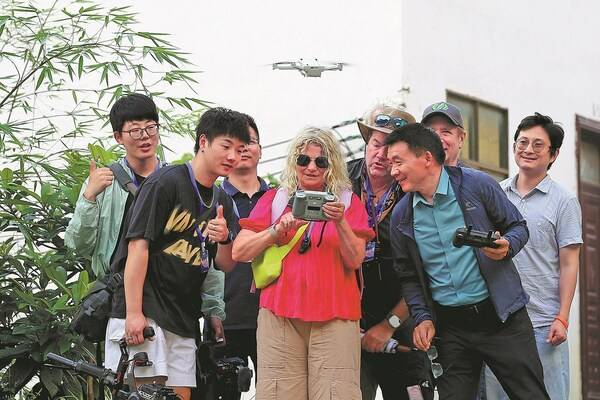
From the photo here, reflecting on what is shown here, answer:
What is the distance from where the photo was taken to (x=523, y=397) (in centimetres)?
512

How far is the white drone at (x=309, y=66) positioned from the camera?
10203 millimetres

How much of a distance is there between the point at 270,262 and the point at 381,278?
74 centimetres

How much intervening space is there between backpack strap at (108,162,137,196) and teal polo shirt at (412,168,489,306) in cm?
131

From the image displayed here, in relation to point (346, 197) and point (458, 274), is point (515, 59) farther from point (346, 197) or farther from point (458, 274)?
point (458, 274)

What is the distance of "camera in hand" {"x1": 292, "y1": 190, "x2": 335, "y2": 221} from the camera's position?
16.5ft

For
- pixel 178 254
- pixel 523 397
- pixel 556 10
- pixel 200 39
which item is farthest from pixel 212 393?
pixel 556 10

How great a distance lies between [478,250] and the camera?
5227 mm

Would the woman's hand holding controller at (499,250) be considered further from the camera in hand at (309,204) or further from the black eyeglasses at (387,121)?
the black eyeglasses at (387,121)

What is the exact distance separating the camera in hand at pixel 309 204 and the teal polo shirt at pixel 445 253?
503 millimetres

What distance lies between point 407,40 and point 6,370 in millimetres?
5510

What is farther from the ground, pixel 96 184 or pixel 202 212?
pixel 96 184

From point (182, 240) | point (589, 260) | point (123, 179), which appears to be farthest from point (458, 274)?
point (589, 260)

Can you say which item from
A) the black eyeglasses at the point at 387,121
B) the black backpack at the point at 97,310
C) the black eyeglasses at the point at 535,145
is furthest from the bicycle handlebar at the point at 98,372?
the black eyeglasses at the point at 535,145

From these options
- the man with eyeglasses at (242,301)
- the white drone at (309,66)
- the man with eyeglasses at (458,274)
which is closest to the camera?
the man with eyeglasses at (458,274)
